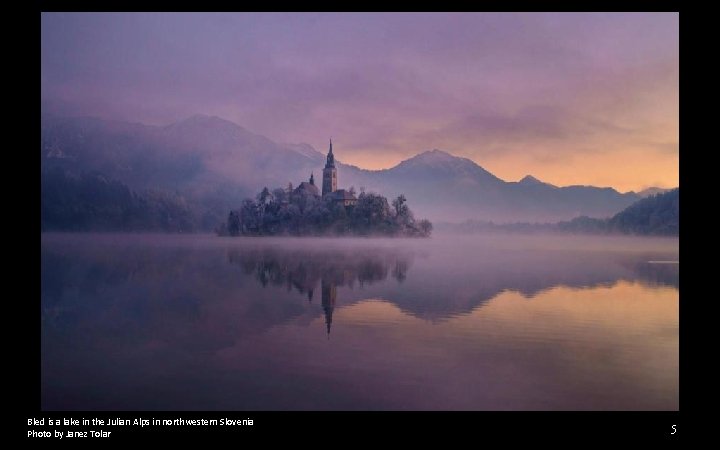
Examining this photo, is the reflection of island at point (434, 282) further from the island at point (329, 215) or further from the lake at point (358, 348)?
the island at point (329, 215)

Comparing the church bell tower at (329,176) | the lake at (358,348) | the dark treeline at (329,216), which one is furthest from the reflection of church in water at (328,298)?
the church bell tower at (329,176)

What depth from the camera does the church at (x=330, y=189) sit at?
16762cm

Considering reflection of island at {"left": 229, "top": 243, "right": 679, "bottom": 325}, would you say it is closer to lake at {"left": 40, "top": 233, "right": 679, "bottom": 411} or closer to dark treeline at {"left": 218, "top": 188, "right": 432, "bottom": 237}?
lake at {"left": 40, "top": 233, "right": 679, "bottom": 411}

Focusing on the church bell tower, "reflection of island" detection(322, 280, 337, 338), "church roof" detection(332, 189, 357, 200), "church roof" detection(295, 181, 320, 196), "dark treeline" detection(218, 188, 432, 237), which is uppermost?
the church bell tower

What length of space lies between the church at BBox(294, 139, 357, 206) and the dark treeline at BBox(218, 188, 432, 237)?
1956 mm

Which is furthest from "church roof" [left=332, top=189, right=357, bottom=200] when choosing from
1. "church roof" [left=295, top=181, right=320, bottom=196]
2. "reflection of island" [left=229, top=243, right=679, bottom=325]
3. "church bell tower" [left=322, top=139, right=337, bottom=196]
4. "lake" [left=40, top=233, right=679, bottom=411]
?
"lake" [left=40, top=233, right=679, bottom=411]

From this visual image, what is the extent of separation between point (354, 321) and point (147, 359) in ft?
28.7

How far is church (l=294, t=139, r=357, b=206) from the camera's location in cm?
16762

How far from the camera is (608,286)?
114 feet
